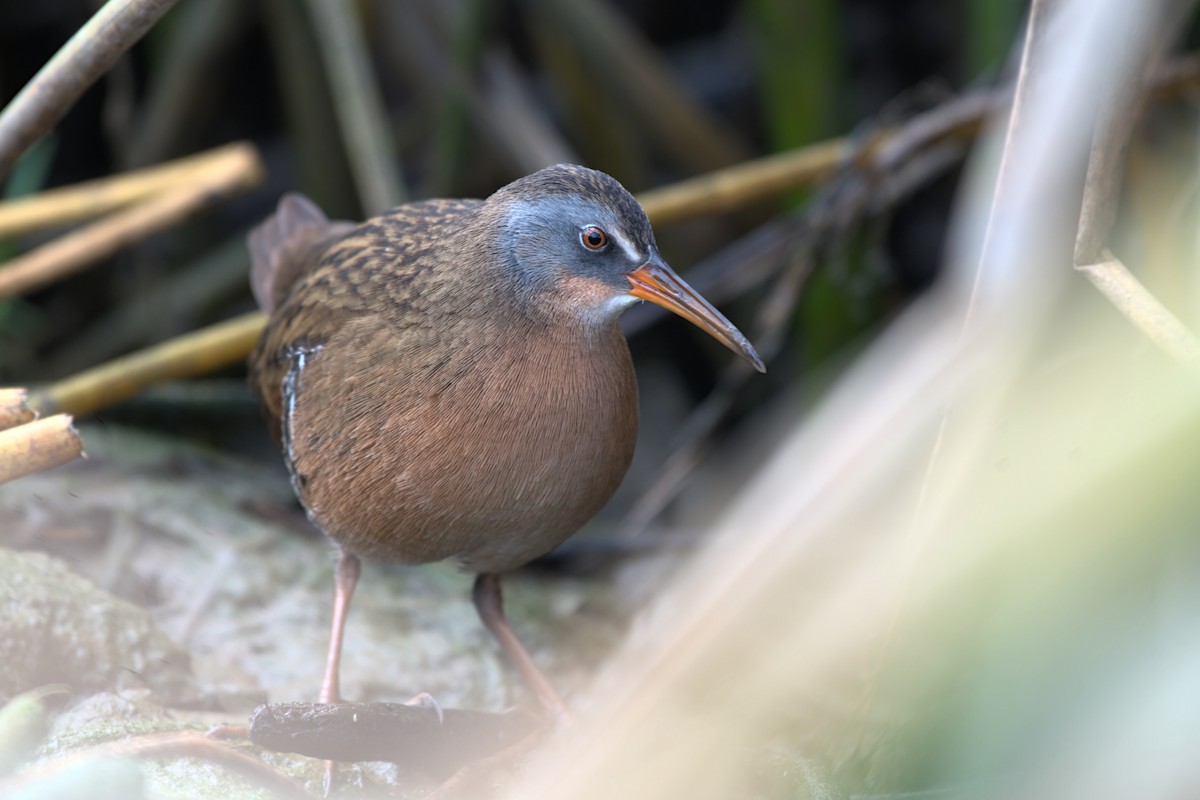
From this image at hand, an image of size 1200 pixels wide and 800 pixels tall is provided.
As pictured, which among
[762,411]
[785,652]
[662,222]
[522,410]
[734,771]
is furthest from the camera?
[762,411]

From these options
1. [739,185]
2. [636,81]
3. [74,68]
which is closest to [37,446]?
[74,68]

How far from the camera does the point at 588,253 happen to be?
7.55ft

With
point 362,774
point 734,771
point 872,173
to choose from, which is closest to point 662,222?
point 872,173

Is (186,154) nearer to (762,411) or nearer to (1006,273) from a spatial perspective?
(762,411)

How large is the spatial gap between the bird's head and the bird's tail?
0.90 metres

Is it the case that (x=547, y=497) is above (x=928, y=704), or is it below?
above

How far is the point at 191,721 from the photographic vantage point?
238 centimetres

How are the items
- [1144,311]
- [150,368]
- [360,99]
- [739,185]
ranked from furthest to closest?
1. [360,99]
2. [739,185]
3. [150,368]
4. [1144,311]

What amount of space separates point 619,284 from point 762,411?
2379 mm

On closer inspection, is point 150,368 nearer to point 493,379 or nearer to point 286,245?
point 286,245

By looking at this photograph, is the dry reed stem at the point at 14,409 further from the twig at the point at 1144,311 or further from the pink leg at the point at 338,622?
the twig at the point at 1144,311

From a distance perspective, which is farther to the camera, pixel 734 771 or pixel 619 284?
pixel 619 284

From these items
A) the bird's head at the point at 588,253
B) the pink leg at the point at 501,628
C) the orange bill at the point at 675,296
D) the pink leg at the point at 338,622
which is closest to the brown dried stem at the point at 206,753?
the pink leg at the point at 338,622

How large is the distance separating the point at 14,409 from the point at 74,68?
634 millimetres
